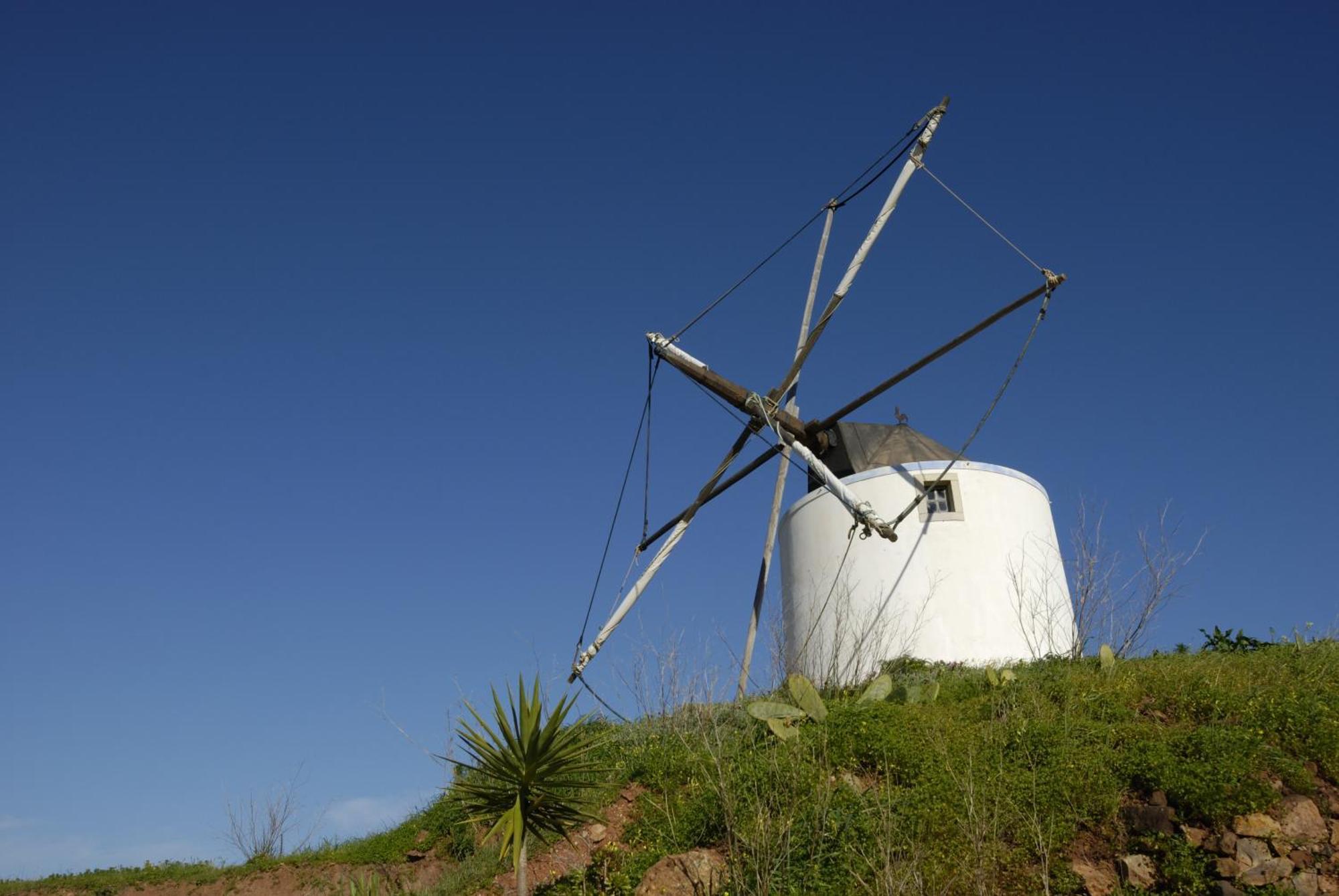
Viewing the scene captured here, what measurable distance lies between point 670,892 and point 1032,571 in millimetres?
10211

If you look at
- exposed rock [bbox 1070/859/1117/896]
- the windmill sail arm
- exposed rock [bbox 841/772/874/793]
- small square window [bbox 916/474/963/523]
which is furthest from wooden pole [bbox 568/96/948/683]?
exposed rock [bbox 1070/859/1117/896]

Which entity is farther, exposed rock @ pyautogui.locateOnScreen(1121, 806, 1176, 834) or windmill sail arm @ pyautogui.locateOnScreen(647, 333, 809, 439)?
windmill sail arm @ pyautogui.locateOnScreen(647, 333, 809, 439)

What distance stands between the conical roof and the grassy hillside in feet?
18.5

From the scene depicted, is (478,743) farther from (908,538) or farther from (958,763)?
(908,538)

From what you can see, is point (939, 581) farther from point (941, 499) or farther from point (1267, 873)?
point (1267, 873)

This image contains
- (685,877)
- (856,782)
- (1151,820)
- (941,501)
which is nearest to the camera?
(1151,820)

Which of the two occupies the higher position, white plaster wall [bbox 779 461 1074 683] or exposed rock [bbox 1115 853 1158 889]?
white plaster wall [bbox 779 461 1074 683]

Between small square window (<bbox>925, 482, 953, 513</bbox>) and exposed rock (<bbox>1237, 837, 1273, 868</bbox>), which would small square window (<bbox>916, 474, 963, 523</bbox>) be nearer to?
small square window (<bbox>925, 482, 953, 513</bbox>)

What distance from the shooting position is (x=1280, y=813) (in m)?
9.08

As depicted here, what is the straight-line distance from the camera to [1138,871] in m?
8.66

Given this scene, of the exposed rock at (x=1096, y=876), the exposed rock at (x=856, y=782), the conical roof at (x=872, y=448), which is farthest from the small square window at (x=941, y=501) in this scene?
the exposed rock at (x=1096, y=876)

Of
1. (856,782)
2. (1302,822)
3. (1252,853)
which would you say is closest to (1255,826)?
(1252,853)

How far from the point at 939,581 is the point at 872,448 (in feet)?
11.0

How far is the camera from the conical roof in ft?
61.0
